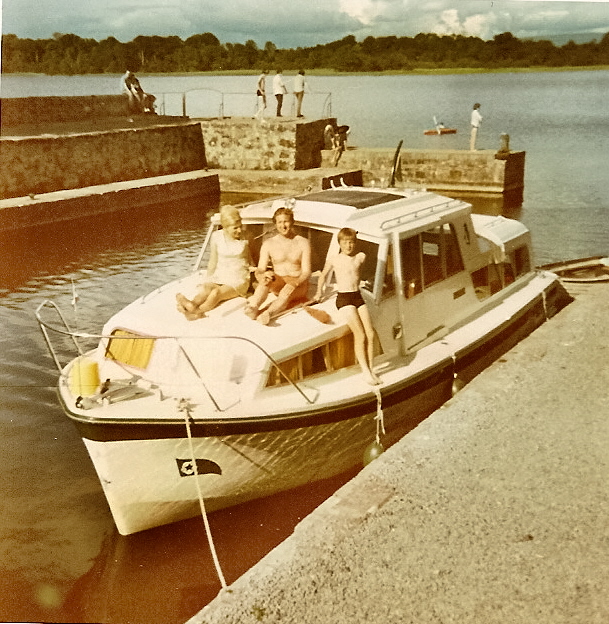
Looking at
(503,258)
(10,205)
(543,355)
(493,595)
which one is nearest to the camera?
(493,595)

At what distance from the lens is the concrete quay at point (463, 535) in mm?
3510

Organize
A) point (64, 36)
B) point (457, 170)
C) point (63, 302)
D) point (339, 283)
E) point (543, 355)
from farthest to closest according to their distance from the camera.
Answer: point (457, 170) < point (63, 302) < point (64, 36) < point (543, 355) < point (339, 283)

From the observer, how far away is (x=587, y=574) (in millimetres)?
3688

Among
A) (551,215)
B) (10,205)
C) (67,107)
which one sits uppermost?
(67,107)

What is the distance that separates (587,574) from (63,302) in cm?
1134

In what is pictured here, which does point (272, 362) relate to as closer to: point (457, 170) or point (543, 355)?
point (543, 355)

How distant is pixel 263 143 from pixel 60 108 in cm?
698

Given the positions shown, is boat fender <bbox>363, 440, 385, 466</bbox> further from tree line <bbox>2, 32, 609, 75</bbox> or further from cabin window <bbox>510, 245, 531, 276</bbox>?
tree line <bbox>2, 32, 609, 75</bbox>

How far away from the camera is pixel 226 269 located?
6289mm

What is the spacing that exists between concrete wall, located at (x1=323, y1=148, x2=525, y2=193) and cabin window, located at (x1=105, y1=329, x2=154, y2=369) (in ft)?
57.0

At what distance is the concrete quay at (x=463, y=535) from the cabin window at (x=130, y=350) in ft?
7.75

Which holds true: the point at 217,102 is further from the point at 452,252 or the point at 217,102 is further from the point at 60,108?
the point at 452,252

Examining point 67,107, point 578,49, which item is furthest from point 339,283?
point 67,107

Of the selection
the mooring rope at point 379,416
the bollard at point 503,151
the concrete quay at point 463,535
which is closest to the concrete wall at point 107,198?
the bollard at point 503,151
